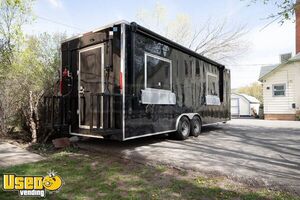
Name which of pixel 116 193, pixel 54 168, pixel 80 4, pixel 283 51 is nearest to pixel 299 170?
pixel 116 193

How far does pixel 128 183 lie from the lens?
4.02m

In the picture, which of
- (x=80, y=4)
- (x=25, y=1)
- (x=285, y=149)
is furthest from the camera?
(x=80, y=4)

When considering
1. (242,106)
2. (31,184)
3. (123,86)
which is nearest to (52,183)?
(31,184)

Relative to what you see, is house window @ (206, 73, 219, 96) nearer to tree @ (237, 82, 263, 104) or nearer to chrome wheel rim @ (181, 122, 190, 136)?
chrome wheel rim @ (181, 122, 190, 136)

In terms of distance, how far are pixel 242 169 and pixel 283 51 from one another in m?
23.6

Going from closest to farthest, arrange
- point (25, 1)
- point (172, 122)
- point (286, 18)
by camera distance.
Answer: point (286, 18) < point (172, 122) < point (25, 1)

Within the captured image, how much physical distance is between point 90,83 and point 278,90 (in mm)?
16593

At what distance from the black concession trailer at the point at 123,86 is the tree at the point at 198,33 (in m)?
17.6

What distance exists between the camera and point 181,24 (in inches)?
997

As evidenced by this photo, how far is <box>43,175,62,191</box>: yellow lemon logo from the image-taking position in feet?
12.3

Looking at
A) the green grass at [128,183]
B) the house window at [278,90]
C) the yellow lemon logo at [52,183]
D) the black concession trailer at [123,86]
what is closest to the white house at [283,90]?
the house window at [278,90]

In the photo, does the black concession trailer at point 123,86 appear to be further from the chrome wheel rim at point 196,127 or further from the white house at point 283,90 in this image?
the white house at point 283,90

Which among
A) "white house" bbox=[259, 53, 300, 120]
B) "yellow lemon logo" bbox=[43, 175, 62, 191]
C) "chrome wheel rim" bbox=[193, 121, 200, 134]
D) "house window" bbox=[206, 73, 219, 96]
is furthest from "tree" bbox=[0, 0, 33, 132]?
"white house" bbox=[259, 53, 300, 120]

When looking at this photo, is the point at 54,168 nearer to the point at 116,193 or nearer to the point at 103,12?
the point at 116,193
